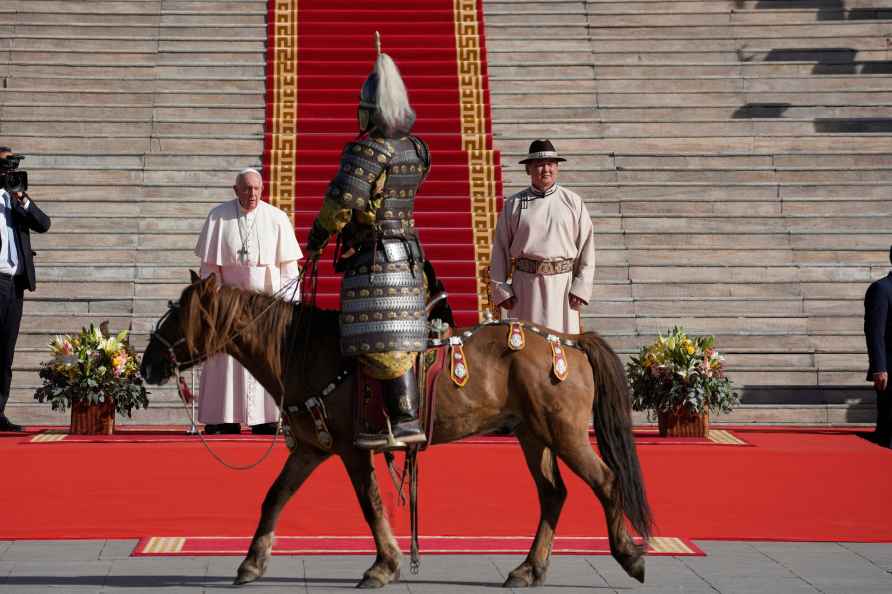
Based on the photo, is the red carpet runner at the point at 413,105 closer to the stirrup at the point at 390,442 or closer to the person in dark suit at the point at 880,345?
the person in dark suit at the point at 880,345

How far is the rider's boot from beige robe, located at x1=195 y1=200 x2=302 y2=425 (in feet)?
15.4

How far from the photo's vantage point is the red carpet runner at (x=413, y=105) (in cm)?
1531

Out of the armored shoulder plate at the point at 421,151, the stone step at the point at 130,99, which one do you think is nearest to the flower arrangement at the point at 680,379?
the armored shoulder plate at the point at 421,151

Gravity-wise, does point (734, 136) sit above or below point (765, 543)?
above

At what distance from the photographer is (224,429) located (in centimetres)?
1188

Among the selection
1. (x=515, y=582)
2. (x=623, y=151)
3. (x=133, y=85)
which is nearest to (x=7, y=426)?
(x=515, y=582)

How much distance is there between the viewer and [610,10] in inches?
741

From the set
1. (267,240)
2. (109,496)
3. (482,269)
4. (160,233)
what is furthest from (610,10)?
(109,496)

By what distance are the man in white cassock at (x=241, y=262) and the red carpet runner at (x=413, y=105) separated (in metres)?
2.46

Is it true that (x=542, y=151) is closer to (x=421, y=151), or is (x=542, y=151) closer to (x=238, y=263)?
(x=238, y=263)

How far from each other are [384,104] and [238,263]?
497cm

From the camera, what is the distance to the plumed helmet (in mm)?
7098

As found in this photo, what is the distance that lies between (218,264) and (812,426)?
5.29m

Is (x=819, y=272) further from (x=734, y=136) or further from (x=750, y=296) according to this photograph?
(x=734, y=136)
